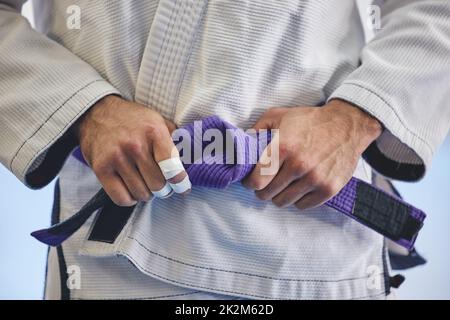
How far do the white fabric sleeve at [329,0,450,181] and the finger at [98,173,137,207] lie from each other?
Answer: 0.71 feet

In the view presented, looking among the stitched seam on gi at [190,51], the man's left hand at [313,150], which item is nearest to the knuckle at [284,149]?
the man's left hand at [313,150]

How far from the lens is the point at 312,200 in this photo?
0.46 metres

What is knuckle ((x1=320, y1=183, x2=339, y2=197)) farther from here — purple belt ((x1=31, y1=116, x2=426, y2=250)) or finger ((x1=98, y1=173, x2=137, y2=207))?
finger ((x1=98, y1=173, x2=137, y2=207))

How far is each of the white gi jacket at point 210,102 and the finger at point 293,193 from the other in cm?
2

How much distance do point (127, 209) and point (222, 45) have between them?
178mm

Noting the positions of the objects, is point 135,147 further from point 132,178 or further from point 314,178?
point 314,178

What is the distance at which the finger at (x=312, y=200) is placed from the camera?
453 millimetres

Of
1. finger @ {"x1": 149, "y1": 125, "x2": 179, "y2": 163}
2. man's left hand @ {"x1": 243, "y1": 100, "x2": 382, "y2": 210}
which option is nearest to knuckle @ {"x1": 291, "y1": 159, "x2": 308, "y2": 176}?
man's left hand @ {"x1": 243, "y1": 100, "x2": 382, "y2": 210}

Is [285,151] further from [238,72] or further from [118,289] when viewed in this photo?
[118,289]

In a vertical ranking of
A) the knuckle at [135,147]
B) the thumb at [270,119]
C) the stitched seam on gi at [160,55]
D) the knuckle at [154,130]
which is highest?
the stitched seam on gi at [160,55]

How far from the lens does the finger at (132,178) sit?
42cm

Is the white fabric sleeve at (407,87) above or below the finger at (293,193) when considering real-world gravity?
above

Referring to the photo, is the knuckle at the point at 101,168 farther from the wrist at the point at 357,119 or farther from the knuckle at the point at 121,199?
the wrist at the point at 357,119

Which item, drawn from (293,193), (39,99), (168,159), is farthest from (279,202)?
(39,99)
